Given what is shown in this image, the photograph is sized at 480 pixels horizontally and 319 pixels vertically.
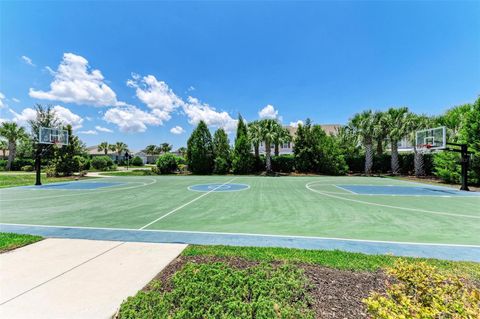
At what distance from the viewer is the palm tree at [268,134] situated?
2548cm

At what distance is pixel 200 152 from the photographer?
87.6 feet

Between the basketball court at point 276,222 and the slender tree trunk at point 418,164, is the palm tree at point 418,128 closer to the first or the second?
the slender tree trunk at point 418,164

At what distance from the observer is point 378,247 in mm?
4641

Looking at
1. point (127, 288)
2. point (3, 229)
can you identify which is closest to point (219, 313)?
point (127, 288)

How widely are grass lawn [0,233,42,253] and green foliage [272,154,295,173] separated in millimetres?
24257

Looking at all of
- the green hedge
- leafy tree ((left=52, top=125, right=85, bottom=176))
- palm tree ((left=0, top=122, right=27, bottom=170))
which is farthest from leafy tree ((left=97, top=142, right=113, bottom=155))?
the green hedge

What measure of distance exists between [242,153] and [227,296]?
23.4m

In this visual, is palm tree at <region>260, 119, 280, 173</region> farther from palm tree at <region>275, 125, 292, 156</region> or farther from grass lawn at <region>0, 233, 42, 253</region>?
grass lawn at <region>0, 233, 42, 253</region>

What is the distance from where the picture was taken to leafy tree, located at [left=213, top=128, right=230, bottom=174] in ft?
87.6

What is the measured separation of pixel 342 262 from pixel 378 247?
4.89 feet

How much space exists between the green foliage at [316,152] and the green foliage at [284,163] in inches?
34.4

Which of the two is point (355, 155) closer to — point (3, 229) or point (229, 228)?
point (229, 228)

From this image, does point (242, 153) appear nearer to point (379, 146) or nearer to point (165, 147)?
point (379, 146)

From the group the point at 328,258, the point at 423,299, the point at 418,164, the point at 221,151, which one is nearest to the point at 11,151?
the point at 221,151
